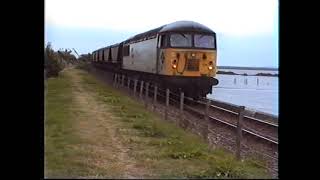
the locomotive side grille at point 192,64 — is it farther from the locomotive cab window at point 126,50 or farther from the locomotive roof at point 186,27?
the locomotive cab window at point 126,50

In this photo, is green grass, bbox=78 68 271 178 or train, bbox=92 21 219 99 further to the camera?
train, bbox=92 21 219 99

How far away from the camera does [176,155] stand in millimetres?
8453

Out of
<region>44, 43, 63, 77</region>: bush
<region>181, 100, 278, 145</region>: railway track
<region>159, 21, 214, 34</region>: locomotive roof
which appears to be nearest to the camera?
<region>44, 43, 63, 77</region>: bush

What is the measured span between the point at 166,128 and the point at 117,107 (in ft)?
15.0

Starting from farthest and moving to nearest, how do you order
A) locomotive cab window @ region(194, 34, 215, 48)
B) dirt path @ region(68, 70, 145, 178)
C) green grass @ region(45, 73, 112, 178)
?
locomotive cab window @ region(194, 34, 215, 48), dirt path @ region(68, 70, 145, 178), green grass @ region(45, 73, 112, 178)

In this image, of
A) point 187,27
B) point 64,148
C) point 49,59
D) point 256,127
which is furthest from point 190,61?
point 64,148

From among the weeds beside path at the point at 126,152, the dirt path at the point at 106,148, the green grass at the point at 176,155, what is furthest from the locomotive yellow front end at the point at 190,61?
the weeds beside path at the point at 126,152

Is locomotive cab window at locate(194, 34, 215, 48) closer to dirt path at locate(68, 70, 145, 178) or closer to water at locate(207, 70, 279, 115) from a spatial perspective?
water at locate(207, 70, 279, 115)

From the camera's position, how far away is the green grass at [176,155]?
7.09 meters

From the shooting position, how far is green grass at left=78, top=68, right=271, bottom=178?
709cm

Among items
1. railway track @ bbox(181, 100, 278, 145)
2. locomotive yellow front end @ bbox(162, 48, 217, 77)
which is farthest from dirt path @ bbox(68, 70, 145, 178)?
locomotive yellow front end @ bbox(162, 48, 217, 77)
